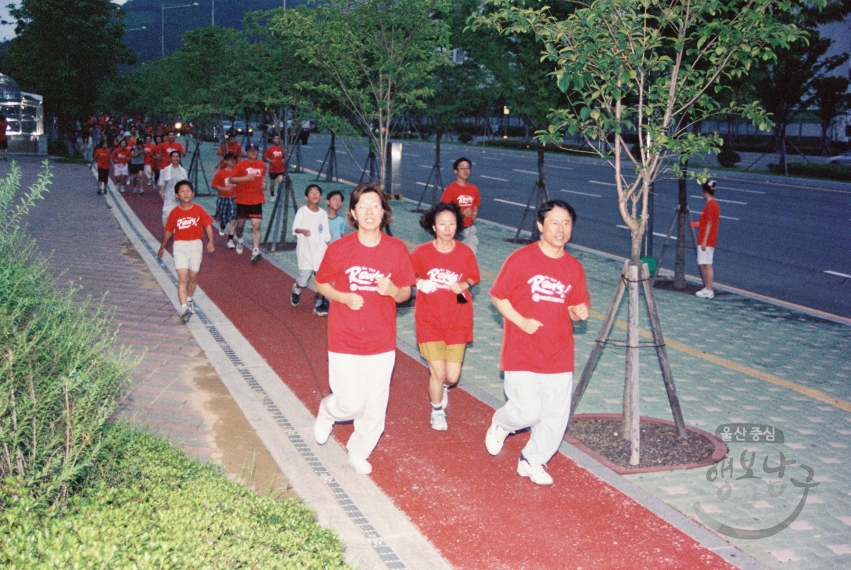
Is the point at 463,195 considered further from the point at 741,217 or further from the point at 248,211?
the point at 741,217

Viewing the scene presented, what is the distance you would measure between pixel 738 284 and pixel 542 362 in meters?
9.69

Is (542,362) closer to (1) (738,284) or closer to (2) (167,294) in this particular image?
(2) (167,294)

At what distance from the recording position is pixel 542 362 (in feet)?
19.2

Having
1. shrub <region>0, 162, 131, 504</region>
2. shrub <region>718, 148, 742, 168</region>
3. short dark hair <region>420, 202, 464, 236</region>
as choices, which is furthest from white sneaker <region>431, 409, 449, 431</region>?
shrub <region>718, 148, 742, 168</region>

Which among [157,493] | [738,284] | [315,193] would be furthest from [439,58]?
[157,493]

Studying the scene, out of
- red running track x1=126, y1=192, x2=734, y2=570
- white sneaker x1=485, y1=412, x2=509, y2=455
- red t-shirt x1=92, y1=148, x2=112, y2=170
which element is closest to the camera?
red running track x1=126, y1=192, x2=734, y2=570

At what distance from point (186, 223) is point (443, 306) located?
4.72m

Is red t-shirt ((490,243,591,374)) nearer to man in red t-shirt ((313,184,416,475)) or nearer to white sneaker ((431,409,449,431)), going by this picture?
man in red t-shirt ((313,184,416,475))

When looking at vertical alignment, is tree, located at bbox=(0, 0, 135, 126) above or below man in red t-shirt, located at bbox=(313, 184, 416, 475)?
above

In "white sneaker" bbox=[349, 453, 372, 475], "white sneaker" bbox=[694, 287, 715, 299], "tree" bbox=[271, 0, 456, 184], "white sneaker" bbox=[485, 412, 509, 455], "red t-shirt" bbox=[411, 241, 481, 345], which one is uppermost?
"tree" bbox=[271, 0, 456, 184]

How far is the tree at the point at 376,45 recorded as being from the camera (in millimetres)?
12203

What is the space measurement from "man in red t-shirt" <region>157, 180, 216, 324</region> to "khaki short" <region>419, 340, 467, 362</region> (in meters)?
4.39

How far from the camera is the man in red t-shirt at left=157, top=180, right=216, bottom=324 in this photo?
10375mm

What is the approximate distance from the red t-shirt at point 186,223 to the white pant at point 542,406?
563 centimetres
